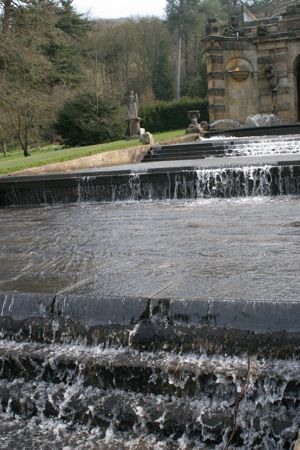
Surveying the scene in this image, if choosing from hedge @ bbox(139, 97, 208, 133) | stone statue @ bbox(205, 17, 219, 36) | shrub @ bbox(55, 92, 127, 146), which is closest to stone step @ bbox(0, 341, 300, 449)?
shrub @ bbox(55, 92, 127, 146)

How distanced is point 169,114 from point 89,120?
51.3 feet

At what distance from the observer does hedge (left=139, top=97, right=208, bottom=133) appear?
40.2 meters

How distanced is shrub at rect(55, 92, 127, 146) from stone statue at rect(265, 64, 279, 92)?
732cm

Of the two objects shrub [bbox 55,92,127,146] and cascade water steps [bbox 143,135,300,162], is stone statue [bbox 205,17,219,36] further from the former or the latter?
cascade water steps [bbox 143,135,300,162]

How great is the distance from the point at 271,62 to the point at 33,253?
24.3m

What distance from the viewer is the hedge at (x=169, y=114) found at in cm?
4016

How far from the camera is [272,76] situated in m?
28.5

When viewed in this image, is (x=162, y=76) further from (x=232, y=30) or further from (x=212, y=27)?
(x=212, y=27)

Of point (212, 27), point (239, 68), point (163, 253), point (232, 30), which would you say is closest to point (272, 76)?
point (239, 68)

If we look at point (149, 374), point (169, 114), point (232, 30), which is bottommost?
point (149, 374)

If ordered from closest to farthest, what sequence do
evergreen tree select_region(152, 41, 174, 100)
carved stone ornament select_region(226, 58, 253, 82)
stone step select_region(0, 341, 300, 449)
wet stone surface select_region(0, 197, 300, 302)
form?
stone step select_region(0, 341, 300, 449), wet stone surface select_region(0, 197, 300, 302), carved stone ornament select_region(226, 58, 253, 82), evergreen tree select_region(152, 41, 174, 100)

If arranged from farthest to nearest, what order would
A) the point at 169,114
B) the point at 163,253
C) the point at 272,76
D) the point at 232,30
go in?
the point at 169,114 → the point at 232,30 → the point at 272,76 → the point at 163,253

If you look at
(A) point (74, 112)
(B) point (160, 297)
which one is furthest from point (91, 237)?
(A) point (74, 112)

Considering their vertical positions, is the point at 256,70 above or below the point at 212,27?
below
